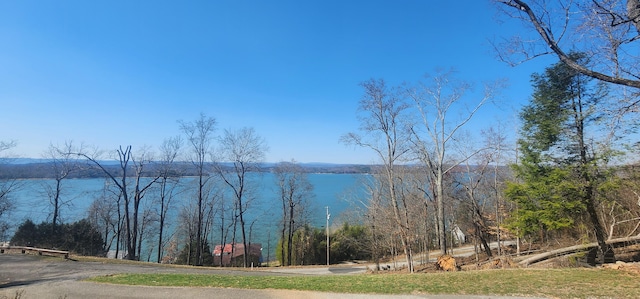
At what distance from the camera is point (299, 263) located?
106 ft

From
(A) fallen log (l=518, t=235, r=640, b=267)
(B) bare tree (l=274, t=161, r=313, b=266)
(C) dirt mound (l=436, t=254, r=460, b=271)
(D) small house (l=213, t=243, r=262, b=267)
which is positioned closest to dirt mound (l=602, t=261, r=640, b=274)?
(A) fallen log (l=518, t=235, r=640, b=267)

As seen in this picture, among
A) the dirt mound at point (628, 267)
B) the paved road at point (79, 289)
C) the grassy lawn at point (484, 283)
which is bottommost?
the paved road at point (79, 289)

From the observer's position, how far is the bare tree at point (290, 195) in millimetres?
31891

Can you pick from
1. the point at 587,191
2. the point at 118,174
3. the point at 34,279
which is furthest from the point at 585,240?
the point at 118,174

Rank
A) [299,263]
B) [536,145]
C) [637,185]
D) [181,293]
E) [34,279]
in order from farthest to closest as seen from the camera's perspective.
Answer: [299,263] → [536,145] → [637,185] → [34,279] → [181,293]

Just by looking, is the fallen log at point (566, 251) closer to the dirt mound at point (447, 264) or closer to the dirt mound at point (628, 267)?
the dirt mound at point (447, 264)

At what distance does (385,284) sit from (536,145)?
13.1 m

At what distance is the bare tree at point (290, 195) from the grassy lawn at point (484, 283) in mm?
22085

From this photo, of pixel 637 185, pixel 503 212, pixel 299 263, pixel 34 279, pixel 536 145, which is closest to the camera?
pixel 34 279

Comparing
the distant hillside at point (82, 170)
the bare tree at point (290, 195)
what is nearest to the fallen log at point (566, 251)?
the distant hillside at point (82, 170)

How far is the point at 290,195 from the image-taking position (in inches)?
1265

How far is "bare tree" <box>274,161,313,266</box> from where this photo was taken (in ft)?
105

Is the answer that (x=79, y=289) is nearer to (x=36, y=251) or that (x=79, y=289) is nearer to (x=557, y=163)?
(x=36, y=251)

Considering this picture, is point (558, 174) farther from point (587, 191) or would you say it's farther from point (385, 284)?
point (385, 284)
